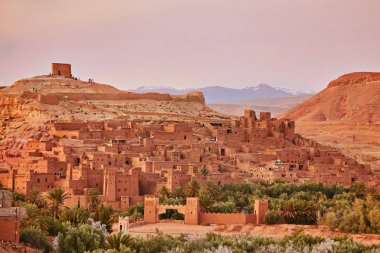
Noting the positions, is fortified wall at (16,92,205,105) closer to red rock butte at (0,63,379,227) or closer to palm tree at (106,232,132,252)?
red rock butte at (0,63,379,227)

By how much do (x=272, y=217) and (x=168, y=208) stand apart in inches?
183

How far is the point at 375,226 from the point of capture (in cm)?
4322

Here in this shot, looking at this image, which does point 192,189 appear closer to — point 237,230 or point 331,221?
point 237,230

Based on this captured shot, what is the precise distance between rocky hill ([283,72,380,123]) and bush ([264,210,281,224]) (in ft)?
223

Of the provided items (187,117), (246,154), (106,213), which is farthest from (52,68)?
(106,213)

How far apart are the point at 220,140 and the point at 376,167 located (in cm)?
1293

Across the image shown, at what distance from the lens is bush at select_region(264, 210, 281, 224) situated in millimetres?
45719

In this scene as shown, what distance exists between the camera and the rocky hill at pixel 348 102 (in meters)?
119

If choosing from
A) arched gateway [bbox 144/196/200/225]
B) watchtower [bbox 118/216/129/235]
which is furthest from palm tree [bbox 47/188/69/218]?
arched gateway [bbox 144/196/200/225]

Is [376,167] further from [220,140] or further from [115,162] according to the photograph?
[115,162]

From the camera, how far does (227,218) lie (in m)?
46.2

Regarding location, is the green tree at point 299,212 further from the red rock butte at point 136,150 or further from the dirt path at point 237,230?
the red rock butte at point 136,150

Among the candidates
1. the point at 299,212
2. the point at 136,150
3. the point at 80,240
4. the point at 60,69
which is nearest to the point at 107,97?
the point at 60,69

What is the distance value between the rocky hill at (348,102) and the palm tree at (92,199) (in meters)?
68.5
